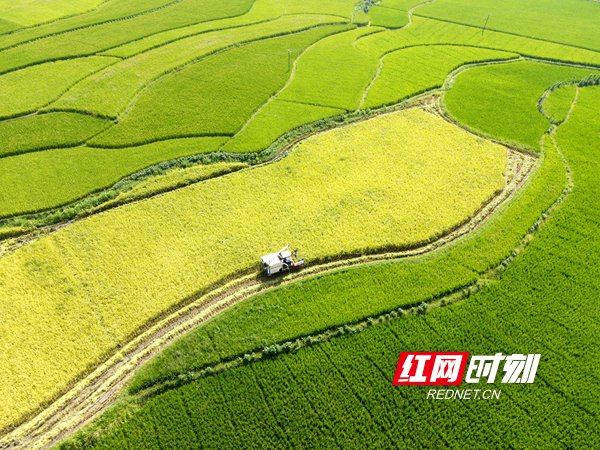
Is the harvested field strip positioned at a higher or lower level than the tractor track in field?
higher

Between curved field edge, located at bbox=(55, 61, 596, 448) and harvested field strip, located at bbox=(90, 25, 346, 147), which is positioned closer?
curved field edge, located at bbox=(55, 61, 596, 448)

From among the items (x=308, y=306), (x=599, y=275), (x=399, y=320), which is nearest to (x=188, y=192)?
(x=308, y=306)

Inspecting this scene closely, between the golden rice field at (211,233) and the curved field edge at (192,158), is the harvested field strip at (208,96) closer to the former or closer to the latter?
the curved field edge at (192,158)

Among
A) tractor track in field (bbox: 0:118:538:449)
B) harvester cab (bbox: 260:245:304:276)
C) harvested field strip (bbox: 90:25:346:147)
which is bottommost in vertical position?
tractor track in field (bbox: 0:118:538:449)

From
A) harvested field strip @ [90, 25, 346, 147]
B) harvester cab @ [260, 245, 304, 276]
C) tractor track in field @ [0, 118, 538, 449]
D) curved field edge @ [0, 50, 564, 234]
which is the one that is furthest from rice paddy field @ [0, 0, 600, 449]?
harvester cab @ [260, 245, 304, 276]

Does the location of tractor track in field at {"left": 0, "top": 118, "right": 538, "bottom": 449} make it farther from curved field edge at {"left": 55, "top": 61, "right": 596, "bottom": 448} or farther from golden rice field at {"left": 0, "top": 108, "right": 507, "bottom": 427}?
curved field edge at {"left": 55, "top": 61, "right": 596, "bottom": 448}

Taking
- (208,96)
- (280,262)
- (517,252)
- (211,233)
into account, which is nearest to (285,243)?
(280,262)

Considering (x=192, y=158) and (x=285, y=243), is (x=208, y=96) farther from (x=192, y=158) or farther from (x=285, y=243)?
(x=285, y=243)
